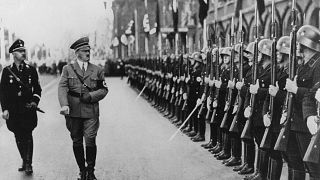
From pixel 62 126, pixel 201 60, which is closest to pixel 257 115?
pixel 201 60

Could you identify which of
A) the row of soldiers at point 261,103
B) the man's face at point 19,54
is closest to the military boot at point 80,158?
the man's face at point 19,54

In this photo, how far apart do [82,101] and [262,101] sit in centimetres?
212

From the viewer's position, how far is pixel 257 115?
608 centimetres

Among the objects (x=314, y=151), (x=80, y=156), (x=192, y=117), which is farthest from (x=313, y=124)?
(x=192, y=117)

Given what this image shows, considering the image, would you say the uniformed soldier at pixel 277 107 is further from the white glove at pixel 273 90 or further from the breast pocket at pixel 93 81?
the breast pocket at pixel 93 81

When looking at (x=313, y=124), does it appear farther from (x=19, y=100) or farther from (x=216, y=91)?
(x=19, y=100)

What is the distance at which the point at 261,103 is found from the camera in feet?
19.9

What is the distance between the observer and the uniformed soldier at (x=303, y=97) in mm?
4750

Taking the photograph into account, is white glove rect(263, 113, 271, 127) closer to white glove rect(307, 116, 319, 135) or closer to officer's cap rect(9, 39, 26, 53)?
white glove rect(307, 116, 319, 135)

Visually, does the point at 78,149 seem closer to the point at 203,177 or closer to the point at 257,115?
the point at 203,177

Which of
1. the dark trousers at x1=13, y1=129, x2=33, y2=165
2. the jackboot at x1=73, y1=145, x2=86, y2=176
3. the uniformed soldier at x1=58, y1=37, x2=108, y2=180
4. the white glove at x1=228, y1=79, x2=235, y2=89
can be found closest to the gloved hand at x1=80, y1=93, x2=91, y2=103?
the uniformed soldier at x1=58, y1=37, x2=108, y2=180

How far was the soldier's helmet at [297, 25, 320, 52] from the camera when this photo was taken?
4.83m

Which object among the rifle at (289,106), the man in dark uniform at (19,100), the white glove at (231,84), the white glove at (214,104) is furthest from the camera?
the white glove at (214,104)

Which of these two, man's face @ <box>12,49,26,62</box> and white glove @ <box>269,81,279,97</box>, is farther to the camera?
man's face @ <box>12,49,26,62</box>
